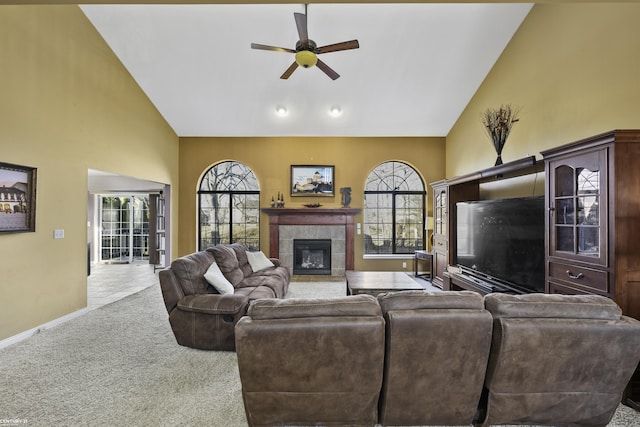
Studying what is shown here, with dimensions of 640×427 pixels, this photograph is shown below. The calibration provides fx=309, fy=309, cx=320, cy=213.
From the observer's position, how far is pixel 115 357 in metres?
2.92

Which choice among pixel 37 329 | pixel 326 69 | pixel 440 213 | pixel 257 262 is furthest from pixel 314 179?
pixel 37 329

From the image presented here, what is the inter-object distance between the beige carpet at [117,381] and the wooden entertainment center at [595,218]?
0.90 meters

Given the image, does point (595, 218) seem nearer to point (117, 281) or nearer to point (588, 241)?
point (588, 241)

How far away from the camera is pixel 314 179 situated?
6.79 m

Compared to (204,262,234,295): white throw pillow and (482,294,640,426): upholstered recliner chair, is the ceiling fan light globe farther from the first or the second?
(482,294,640,426): upholstered recliner chair

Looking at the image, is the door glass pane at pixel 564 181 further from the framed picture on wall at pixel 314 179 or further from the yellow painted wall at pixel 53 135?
the yellow painted wall at pixel 53 135

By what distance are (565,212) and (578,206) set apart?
153 mm

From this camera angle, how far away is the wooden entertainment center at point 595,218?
222 cm

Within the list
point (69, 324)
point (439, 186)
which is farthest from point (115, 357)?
point (439, 186)

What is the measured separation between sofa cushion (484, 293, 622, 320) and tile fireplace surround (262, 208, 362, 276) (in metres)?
4.93

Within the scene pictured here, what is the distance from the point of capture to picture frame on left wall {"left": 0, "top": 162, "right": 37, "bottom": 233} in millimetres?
3193

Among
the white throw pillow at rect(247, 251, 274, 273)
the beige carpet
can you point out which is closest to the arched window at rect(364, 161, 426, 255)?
the white throw pillow at rect(247, 251, 274, 273)

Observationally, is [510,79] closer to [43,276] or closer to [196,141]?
[196,141]

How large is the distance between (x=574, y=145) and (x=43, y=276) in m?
5.64
